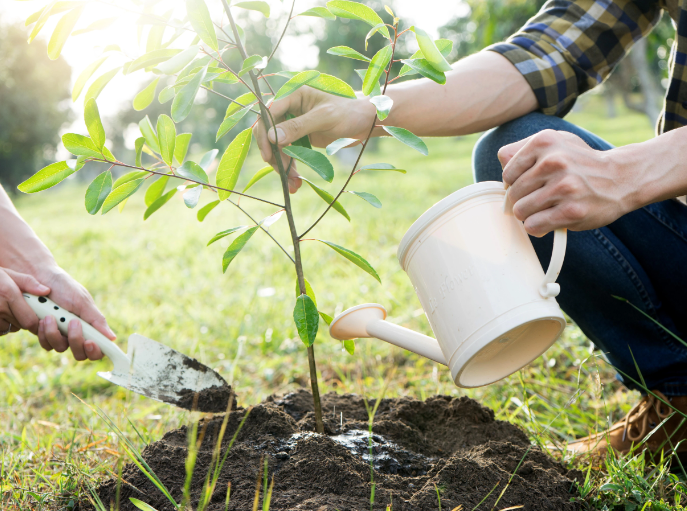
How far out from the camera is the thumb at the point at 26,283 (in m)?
1.28

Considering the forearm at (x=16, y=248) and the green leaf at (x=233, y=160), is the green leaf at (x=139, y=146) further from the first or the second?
the forearm at (x=16, y=248)

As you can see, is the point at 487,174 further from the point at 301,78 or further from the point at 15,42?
the point at 15,42

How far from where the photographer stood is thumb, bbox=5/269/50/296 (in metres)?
1.28

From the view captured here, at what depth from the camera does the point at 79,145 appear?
97cm

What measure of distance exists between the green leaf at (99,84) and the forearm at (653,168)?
3.18 ft

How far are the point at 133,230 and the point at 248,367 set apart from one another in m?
4.24

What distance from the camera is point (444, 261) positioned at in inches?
37.5

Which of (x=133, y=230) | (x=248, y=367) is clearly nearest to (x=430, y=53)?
(x=248, y=367)

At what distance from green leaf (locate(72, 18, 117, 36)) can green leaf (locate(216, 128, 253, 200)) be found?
29 centimetres

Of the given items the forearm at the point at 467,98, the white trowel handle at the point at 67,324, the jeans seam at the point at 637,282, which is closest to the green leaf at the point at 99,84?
the white trowel handle at the point at 67,324

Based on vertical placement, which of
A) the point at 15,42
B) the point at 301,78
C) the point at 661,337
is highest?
the point at 15,42

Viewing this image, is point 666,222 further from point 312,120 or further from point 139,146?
point 139,146

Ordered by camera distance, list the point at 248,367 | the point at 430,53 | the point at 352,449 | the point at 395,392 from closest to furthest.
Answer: the point at 430,53
the point at 352,449
the point at 395,392
the point at 248,367

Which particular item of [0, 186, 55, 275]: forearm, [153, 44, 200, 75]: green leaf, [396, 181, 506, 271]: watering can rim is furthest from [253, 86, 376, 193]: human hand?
[0, 186, 55, 275]: forearm
